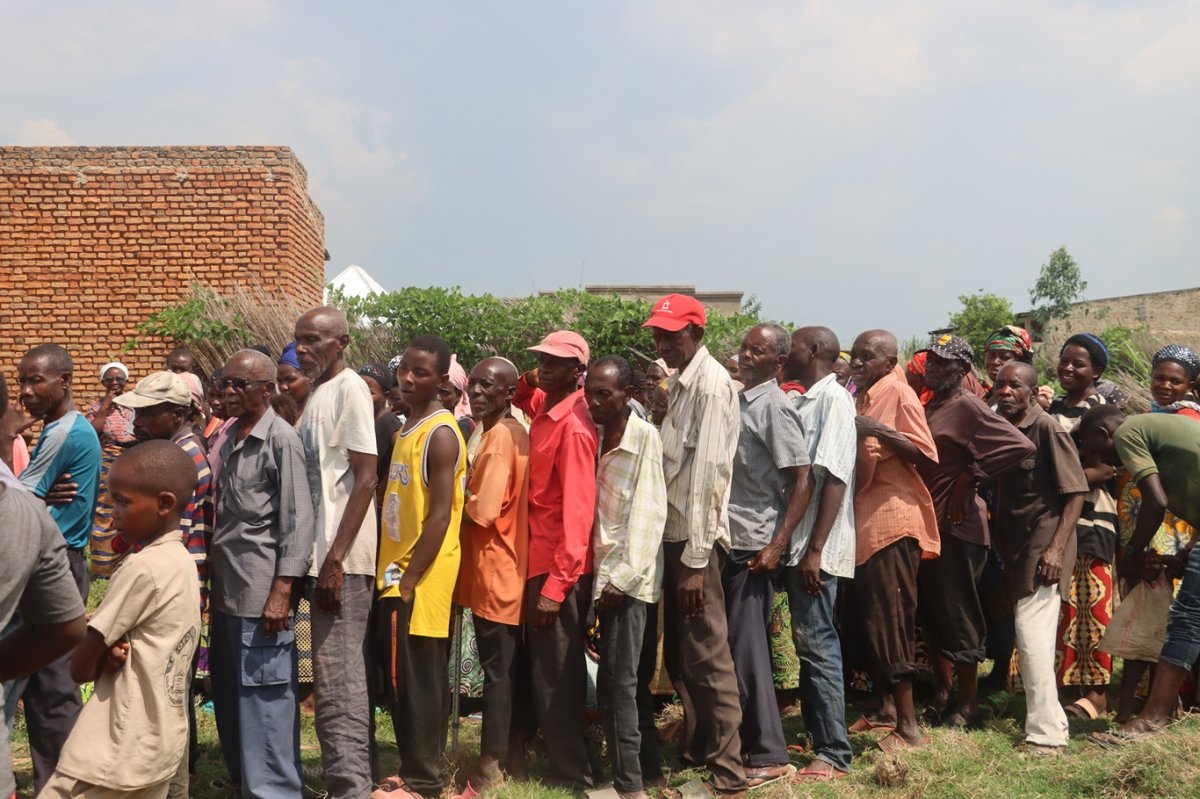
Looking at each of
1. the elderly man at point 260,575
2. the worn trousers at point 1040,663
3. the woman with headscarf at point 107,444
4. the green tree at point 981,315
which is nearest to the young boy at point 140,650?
the elderly man at point 260,575

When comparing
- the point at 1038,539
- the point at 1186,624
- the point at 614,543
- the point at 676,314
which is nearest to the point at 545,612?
the point at 614,543

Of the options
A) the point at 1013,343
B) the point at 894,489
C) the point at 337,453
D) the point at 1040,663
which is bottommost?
the point at 1040,663

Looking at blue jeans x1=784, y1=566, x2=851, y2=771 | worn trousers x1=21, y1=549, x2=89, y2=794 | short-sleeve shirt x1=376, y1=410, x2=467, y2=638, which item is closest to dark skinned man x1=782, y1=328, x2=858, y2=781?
blue jeans x1=784, y1=566, x2=851, y2=771

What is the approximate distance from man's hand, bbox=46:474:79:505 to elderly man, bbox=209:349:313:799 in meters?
0.87

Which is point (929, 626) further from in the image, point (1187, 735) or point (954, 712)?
point (1187, 735)

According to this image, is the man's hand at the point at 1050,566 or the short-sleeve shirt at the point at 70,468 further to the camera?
the man's hand at the point at 1050,566

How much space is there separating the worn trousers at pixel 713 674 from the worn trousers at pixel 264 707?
5.58 ft

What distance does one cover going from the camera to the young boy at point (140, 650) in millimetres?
3295

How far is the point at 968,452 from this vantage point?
5.30 m

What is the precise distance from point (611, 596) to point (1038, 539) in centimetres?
232

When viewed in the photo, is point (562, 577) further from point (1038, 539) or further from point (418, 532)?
point (1038, 539)

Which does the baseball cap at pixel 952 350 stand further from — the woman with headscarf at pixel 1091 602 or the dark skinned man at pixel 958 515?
the woman with headscarf at pixel 1091 602

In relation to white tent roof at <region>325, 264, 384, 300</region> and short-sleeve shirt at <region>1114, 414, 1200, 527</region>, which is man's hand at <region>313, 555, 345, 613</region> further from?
white tent roof at <region>325, 264, 384, 300</region>

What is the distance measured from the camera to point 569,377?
490 cm
